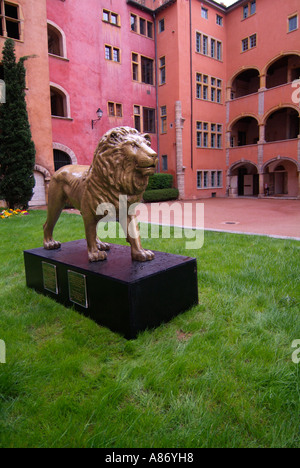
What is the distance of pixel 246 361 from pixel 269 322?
612 mm

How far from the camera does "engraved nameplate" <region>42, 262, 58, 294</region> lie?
306cm

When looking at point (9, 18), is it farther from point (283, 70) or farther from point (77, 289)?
point (283, 70)

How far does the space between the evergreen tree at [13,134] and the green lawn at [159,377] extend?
10.0 m

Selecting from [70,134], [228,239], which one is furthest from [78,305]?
[70,134]

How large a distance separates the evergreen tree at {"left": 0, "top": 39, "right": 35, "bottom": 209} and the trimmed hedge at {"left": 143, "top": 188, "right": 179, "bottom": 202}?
→ 7236 mm

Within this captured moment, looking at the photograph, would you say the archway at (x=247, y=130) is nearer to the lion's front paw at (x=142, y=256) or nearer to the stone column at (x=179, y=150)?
the stone column at (x=179, y=150)

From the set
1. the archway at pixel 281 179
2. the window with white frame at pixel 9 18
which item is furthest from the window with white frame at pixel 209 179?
the window with white frame at pixel 9 18

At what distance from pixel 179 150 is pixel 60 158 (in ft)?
26.1

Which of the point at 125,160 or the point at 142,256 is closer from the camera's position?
the point at 125,160

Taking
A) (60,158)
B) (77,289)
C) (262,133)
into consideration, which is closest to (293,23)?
(262,133)

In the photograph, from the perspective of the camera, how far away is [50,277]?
3125mm

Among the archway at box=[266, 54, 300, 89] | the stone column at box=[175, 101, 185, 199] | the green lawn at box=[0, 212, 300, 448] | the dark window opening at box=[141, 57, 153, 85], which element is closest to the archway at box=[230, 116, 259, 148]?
the archway at box=[266, 54, 300, 89]

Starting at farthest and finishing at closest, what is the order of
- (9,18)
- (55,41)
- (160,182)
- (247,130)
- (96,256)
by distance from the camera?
(247,130), (160,182), (55,41), (9,18), (96,256)

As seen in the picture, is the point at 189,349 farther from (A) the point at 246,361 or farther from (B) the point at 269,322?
(B) the point at 269,322
